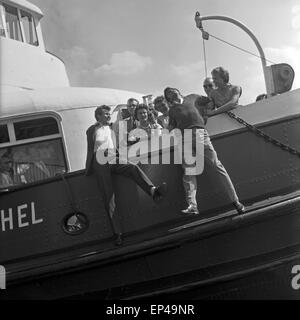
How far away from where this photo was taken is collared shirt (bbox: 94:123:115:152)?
444 cm

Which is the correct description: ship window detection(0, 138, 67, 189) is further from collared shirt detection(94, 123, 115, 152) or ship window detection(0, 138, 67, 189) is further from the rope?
the rope

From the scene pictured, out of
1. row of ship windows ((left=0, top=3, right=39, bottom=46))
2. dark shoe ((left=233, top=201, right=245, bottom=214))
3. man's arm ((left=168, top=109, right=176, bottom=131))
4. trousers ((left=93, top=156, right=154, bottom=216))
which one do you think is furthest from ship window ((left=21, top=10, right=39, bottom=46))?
dark shoe ((left=233, top=201, right=245, bottom=214))

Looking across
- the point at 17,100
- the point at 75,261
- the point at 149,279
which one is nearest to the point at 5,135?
the point at 17,100

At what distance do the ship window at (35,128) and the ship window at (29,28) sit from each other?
2242mm

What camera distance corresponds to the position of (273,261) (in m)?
4.20

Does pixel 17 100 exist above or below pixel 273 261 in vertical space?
above

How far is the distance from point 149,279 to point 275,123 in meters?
1.77

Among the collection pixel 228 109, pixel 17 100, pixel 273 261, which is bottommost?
pixel 273 261

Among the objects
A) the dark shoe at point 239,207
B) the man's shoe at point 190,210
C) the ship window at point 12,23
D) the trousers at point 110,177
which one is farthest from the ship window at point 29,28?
the dark shoe at point 239,207

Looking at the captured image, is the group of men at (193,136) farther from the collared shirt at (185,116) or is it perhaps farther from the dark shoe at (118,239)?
the dark shoe at (118,239)

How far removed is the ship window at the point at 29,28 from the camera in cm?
707

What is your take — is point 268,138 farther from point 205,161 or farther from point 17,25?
point 17,25

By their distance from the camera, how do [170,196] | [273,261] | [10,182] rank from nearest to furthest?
[273,261] < [170,196] < [10,182]
